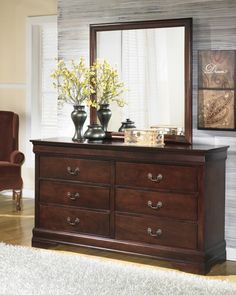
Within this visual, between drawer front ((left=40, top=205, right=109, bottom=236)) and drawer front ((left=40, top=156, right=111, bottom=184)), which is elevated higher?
drawer front ((left=40, top=156, right=111, bottom=184))

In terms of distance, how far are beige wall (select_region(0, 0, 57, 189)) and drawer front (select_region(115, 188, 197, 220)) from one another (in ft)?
8.77

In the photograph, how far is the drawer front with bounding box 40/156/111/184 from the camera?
4582 mm

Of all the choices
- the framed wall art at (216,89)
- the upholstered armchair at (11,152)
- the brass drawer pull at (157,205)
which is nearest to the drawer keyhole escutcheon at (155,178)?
the brass drawer pull at (157,205)

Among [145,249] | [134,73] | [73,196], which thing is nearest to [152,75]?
[134,73]

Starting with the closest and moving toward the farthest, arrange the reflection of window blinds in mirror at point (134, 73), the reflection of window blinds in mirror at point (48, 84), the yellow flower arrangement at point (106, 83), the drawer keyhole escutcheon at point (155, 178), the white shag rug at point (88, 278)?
the white shag rug at point (88, 278)
the drawer keyhole escutcheon at point (155, 178)
the reflection of window blinds in mirror at point (134, 73)
the yellow flower arrangement at point (106, 83)
the reflection of window blinds in mirror at point (48, 84)

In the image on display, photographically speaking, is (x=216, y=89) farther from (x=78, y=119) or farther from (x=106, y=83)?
(x=78, y=119)

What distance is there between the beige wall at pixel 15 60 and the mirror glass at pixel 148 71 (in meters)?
2.08

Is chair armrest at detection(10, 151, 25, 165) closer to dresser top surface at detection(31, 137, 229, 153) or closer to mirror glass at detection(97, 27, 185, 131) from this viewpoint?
dresser top surface at detection(31, 137, 229, 153)

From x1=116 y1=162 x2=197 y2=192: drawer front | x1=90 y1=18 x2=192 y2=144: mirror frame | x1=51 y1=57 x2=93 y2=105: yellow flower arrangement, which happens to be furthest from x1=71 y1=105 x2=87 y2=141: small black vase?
x1=90 y1=18 x2=192 y2=144: mirror frame

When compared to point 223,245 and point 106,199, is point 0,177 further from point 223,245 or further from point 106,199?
point 223,245

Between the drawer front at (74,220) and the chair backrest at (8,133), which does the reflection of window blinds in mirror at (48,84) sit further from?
the drawer front at (74,220)

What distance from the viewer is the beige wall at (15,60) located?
691cm

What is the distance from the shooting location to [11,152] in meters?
6.61

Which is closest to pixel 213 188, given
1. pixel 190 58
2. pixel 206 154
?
pixel 206 154
